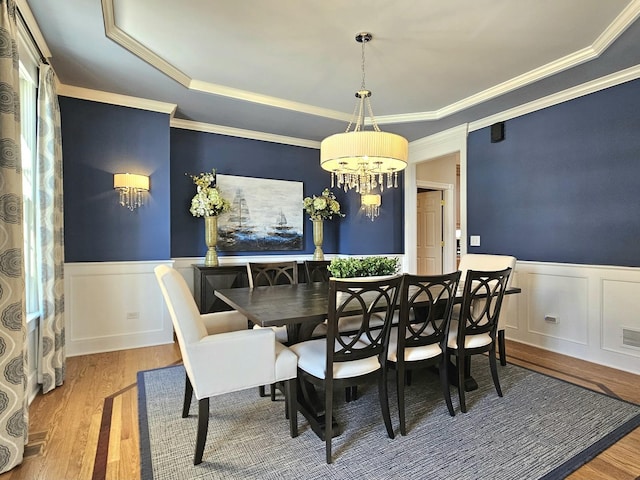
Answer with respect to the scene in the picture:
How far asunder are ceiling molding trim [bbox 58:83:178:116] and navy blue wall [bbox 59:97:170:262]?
0.16 ft

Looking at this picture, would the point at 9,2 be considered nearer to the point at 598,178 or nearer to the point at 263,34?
the point at 263,34

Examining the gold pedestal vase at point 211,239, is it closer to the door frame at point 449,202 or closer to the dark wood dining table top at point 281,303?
the dark wood dining table top at point 281,303

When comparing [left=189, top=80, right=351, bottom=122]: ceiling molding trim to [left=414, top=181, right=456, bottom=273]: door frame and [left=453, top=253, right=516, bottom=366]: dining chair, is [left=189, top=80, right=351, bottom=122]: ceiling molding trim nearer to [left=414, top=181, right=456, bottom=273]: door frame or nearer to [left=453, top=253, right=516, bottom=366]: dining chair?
[left=453, top=253, right=516, bottom=366]: dining chair

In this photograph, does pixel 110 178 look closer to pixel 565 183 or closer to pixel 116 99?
pixel 116 99

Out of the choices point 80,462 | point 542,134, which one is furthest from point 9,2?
point 542,134

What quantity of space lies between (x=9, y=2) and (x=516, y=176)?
459 cm

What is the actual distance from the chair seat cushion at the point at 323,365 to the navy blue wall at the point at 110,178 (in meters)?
2.52

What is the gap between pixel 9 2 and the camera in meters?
1.90

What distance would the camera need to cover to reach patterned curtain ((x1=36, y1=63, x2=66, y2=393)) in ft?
8.80

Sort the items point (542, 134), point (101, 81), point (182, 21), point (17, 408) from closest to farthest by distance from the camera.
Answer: point (17, 408)
point (182, 21)
point (101, 81)
point (542, 134)

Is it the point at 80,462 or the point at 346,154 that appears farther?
the point at 346,154

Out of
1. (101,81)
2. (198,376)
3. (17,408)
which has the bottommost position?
(17,408)

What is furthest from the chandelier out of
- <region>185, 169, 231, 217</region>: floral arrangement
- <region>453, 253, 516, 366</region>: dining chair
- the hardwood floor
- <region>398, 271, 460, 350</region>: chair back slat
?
the hardwood floor

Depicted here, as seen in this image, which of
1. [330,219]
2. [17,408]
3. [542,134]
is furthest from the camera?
[330,219]
